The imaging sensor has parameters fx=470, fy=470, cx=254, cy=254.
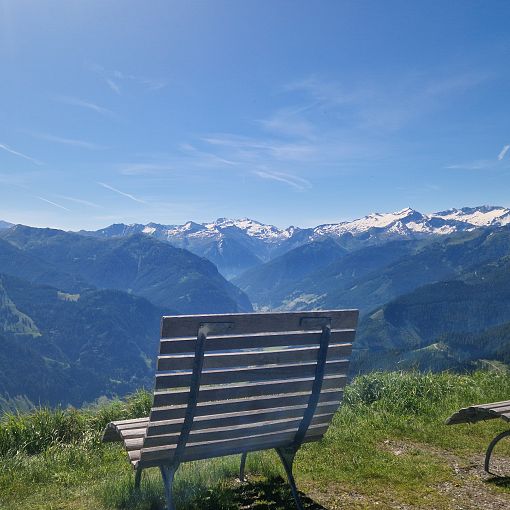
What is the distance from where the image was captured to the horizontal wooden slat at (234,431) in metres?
4.37

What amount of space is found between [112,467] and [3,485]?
1439mm

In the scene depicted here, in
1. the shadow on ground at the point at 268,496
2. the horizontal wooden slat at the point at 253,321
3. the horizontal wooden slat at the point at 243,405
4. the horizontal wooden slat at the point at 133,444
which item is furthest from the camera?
the shadow on ground at the point at 268,496

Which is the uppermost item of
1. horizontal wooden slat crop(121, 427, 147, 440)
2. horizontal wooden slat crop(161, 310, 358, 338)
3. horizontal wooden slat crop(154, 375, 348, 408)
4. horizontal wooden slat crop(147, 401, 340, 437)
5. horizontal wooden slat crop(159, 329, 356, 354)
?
horizontal wooden slat crop(161, 310, 358, 338)

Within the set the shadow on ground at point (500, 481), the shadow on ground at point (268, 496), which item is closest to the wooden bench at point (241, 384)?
the shadow on ground at point (268, 496)

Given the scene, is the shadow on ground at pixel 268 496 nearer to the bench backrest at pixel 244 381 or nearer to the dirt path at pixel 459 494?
the dirt path at pixel 459 494

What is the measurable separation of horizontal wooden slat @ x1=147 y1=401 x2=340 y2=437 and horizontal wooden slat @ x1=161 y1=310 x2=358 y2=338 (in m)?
0.91

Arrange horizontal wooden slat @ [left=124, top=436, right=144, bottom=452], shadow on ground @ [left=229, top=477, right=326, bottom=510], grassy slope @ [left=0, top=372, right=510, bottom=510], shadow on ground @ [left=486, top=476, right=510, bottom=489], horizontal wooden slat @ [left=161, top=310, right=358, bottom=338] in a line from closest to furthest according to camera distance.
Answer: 1. horizontal wooden slat @ [left=161, top=310, right=358, bottom=338]
2. horizontal wooden slat @ [left=124, top=436, right=144, bottom=452]
3. shadow on ground @ [left=229, top=477, right=326, bottom=510]
4. grassy slope @ [left=0, top=372, right=510, bottom=510]
5. shadow on ground @ [left=486, top=476, right=510, bottom=489]

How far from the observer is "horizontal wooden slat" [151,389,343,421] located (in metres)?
4.18

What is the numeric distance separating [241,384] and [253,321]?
65 centimetres

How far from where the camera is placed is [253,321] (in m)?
4.29

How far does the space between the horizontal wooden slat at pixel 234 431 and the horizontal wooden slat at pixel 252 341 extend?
934 mm

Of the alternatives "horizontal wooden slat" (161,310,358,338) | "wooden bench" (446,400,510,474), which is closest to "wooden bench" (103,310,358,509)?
"horizontal wooden slat" (161,310,358,338)

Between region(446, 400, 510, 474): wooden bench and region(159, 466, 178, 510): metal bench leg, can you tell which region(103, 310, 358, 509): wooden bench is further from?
region(446, 400, 510, 474): wooden bench

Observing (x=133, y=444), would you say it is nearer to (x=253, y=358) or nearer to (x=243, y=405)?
(x=243, y=405)
